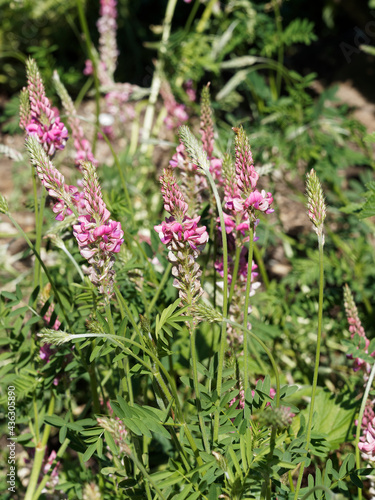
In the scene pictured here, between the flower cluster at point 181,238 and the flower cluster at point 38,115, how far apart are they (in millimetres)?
538

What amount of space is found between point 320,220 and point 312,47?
13.0 feet

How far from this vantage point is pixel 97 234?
109 cm

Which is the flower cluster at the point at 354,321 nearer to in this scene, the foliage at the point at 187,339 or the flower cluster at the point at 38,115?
the foliage at the point at 187,339

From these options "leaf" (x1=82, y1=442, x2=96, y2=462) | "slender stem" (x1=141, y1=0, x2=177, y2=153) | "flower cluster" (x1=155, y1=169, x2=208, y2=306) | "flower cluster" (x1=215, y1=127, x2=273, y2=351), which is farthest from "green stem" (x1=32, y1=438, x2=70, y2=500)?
"slender stem" (x1=141, y1=0, x2=177, y2=153)

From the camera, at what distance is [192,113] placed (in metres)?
3.45

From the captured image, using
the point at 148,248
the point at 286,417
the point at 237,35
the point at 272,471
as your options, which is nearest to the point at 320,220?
the point at 286,417

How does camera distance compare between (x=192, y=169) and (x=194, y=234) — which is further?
(x=192, y=169)

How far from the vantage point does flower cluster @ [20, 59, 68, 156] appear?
4.58 feet

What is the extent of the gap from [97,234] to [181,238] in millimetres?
177

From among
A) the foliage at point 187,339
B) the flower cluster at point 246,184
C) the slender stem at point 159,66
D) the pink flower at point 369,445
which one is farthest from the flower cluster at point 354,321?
the slender stem at point 159,66

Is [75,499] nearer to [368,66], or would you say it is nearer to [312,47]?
[368,66]

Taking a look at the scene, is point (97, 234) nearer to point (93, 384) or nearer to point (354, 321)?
point (93, 384)

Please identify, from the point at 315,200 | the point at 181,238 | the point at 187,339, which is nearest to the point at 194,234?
the point at 181,238

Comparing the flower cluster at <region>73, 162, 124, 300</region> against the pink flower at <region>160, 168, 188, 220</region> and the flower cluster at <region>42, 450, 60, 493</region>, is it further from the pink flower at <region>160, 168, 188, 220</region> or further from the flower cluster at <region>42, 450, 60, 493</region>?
the flower cluster at <region>42, 450, 60, 493</region>
